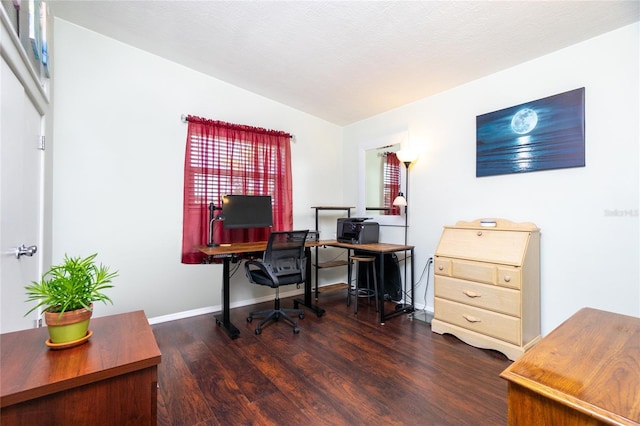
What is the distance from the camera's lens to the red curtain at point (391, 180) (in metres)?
3.67

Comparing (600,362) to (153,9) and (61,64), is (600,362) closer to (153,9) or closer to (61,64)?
(153,9)

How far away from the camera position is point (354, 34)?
91.0 inches

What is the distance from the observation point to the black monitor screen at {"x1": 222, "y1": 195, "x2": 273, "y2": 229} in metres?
3.08

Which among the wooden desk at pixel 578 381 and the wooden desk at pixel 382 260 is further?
the wooden desk at pixel 382 260

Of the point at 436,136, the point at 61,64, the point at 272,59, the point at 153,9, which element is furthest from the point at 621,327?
the point at 61,64

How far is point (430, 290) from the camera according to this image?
10.7ft

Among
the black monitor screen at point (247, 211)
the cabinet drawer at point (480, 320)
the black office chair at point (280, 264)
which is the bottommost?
the cabinet drawer at point (480, 320)

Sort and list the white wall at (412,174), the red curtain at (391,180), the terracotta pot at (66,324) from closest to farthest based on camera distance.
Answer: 1. the terracotta pot at (66,324)
2. the white wall at (412,174)
3. the red curtain at (391,180)

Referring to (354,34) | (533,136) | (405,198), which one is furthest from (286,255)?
(533,136)

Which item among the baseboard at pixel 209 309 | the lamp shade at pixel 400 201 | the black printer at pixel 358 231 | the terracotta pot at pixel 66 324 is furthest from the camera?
the black printer at pixel 358 231

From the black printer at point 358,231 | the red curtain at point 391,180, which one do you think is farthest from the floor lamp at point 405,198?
the black printer at point 358,231

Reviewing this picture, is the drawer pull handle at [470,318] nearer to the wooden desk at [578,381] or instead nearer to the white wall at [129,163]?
the wooden desk at [578,381]

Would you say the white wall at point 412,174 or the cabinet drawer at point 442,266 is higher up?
the white wall at point 412,174

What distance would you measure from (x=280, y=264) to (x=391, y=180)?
188 cm
